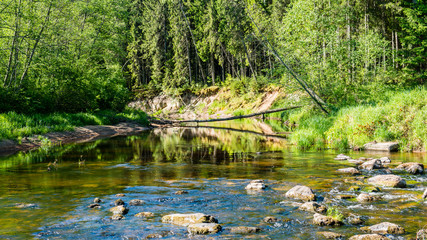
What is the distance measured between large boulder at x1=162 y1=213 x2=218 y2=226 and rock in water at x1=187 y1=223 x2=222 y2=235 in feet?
0.93

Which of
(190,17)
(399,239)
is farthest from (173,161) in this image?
(190,17)

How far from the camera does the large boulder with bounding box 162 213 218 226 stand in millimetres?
6430

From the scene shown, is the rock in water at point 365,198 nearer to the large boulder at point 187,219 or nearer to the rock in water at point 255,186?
the rock in water at point 255,186

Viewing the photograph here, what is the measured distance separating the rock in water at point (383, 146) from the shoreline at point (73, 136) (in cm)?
1648

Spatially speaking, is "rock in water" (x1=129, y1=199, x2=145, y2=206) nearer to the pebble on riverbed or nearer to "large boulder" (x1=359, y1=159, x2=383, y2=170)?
the pebble on riverbed

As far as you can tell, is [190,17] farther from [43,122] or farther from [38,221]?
[38,221]

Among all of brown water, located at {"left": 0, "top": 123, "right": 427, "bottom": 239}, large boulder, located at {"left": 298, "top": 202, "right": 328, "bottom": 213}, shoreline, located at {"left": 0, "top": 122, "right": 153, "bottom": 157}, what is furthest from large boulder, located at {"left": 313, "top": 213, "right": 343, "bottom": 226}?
shoreline, located at {"left": 0, "top": 122, "right": 153, "bottom": 157}

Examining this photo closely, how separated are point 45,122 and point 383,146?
64.0 feet

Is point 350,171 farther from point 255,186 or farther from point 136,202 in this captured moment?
point 136,202

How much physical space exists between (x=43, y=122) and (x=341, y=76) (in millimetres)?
19774

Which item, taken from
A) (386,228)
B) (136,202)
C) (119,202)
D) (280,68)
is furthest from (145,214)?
(280,68)

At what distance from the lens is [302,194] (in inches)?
320

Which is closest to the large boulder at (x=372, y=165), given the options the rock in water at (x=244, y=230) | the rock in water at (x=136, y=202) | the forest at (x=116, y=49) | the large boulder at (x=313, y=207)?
the large boulder at (x=313, y=207)

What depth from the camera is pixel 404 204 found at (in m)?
7.47
